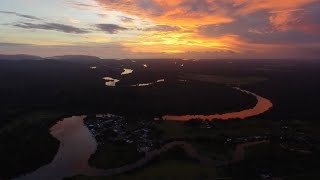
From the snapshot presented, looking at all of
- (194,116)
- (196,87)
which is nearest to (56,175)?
(194,116)

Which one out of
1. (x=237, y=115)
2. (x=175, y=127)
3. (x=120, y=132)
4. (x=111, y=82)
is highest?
(x=175, y=127)

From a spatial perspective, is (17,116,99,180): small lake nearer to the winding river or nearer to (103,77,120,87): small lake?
the winding river

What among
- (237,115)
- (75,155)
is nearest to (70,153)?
(75,155)

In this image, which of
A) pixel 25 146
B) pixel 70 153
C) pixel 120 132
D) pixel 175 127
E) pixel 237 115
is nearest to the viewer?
pixel 70 153

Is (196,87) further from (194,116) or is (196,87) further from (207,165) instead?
(207,165)

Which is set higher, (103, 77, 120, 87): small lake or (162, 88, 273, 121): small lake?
(162, 88, 273, 121): small lake

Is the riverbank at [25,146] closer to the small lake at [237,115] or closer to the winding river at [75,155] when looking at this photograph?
the winding river at [75,155]

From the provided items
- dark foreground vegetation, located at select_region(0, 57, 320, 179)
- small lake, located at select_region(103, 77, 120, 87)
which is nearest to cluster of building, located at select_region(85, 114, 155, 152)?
dark foreground vegetation, located at select_region(0, 57, 320, 179)

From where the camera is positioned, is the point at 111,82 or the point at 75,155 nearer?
the point at 75,155

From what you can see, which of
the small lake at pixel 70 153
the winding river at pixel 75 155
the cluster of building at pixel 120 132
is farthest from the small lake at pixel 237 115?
the small lake at pixel 70 153

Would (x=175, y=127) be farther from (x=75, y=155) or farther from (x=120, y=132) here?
(x=75, y=155)
